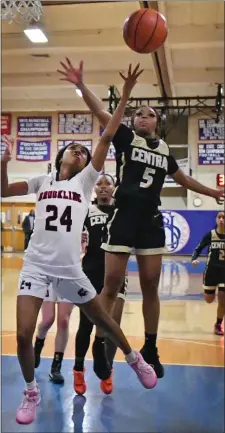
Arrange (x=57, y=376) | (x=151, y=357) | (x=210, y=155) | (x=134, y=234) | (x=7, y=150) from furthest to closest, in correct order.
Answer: (x=210, y=155)
(x=57, y=376)
(x=151, y=357)
(x=134, y=234)
(x=7, y=150)

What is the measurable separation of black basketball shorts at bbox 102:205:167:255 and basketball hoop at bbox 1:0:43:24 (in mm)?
1264

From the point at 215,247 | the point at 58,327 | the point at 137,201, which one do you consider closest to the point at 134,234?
the point at 137,201

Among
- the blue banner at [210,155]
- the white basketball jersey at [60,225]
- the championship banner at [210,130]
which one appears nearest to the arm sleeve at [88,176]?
the white basketball jersey at [60,225]

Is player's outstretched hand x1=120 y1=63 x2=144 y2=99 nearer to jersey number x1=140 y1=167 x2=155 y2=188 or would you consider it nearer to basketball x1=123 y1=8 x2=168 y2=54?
basketball x1=123 y1=8 x2=168 y2=54

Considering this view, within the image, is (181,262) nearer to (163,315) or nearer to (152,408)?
(163,315)

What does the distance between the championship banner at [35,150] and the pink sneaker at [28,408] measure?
548 centimetres

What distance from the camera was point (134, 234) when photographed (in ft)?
8.07

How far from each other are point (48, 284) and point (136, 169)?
69cm

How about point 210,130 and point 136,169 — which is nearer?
point 136,169

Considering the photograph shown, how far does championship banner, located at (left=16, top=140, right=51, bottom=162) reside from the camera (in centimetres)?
787

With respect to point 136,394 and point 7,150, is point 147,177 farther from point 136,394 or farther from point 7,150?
point 136,394

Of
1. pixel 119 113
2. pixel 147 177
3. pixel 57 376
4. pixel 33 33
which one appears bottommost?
pixel 57 376

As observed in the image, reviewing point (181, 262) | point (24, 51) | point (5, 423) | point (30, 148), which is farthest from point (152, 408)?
point (181, 262)

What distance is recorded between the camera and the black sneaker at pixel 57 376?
11.5 ft
